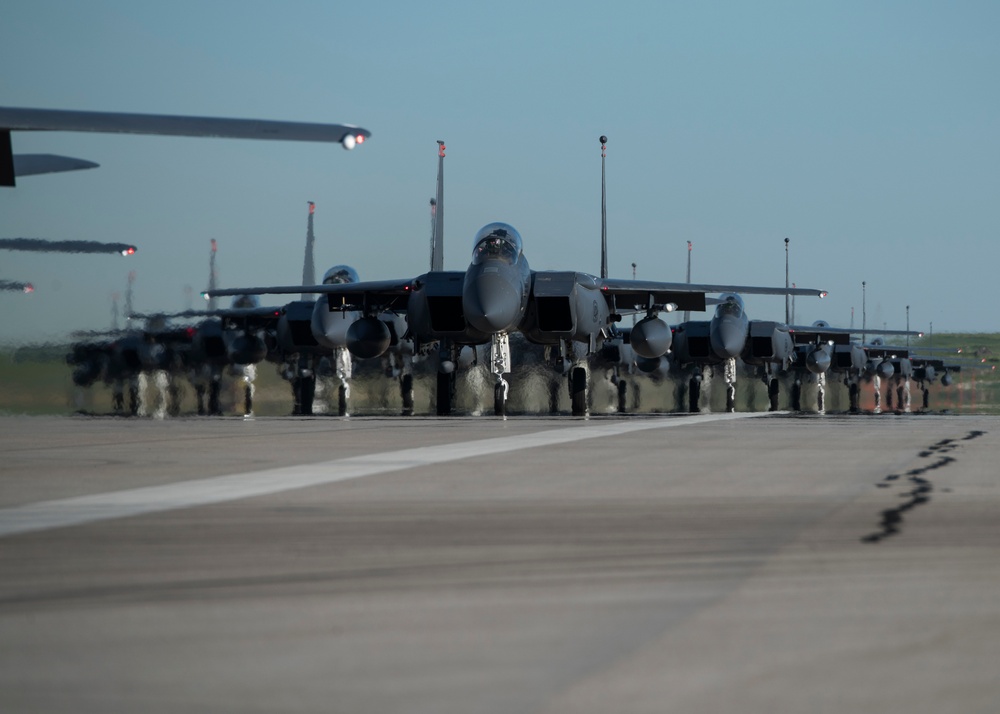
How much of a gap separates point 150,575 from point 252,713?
2128mm

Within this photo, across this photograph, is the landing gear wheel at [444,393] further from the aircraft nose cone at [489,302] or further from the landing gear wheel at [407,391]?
the landing gear wheel at [407,391]

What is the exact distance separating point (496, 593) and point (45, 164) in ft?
29.5

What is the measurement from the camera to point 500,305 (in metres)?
26.6

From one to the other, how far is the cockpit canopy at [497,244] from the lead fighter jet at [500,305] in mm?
21

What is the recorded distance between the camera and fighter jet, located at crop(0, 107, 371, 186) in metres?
9.79

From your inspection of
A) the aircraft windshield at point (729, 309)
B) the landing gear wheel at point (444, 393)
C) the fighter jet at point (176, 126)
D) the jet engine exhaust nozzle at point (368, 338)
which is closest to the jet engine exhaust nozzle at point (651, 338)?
the landing gear wheel at point (444, 393)

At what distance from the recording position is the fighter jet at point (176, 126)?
9.79m

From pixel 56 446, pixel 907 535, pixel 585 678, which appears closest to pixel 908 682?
pixel 585 678

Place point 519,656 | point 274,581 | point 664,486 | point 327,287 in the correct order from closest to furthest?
point 519,656, point 274,581, point 664,486, point 327,287

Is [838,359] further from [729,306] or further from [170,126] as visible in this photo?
[170,126]

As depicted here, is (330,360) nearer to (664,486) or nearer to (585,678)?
(664,486)

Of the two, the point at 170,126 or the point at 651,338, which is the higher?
the point at 170,126

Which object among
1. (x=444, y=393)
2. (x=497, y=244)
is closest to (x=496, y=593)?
(x=497, y=244)

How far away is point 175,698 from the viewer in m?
3.02
